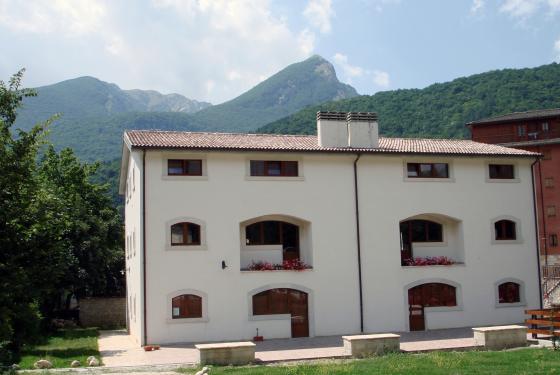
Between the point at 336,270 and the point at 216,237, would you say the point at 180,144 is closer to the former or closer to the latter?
the point at 216,237

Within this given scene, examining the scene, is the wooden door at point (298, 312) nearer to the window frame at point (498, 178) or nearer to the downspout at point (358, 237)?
the downspout at point (358, 237)

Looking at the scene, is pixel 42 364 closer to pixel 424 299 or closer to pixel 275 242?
pixel 275 242

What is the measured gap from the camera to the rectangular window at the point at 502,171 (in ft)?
92.8

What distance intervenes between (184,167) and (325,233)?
20.1 ft

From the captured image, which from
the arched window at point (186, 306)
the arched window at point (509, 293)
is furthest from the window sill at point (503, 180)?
the arched window at point (186, 306)

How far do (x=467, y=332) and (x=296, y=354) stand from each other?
27.7ft

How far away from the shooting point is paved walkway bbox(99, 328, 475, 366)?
19234 millimetres

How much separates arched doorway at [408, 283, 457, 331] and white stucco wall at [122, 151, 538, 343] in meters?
0.31

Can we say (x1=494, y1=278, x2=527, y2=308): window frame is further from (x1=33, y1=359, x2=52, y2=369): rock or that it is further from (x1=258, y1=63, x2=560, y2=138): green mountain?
(x1=258, y1=63, x2=560, y2=138): green mountain

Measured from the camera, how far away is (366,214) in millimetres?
26125

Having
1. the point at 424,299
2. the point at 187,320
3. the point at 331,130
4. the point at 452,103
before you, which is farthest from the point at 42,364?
the point at 452,103

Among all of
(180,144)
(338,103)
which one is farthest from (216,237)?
(338,103)

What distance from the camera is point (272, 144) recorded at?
25672 mm

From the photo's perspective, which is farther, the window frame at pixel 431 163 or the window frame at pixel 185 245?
the window frame at pixel 431 163
